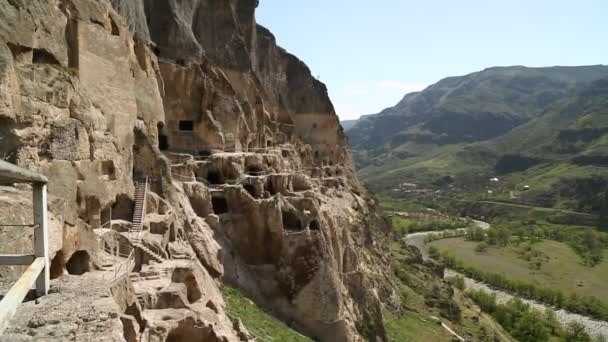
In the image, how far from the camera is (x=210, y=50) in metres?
44.3

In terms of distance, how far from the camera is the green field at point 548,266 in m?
75.0

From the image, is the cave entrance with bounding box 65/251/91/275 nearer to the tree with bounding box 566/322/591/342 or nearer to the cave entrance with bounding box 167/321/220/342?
the cave entrance with bounding box 167/321/220/342

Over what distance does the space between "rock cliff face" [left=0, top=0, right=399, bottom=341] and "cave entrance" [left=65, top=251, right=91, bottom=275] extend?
0.03 m

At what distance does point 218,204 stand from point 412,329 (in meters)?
21.7

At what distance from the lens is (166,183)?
69.2 ft

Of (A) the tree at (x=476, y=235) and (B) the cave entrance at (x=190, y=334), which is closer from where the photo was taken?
(B) the cave entrance at (x=190, y=334)

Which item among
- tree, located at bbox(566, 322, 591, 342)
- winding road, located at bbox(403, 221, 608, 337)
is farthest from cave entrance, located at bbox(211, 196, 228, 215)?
winding road, located at bbox(403, 221, 608, 337)

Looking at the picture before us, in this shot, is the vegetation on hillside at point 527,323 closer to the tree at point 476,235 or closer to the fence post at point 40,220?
the tree at point 476,235

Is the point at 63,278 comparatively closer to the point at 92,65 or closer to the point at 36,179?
the point at 36,179

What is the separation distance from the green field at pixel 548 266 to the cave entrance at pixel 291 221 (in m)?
65.4

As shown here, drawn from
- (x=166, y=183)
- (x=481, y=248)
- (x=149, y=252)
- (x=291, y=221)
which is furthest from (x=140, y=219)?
(x=481, y=248)

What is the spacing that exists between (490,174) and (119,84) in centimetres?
19369

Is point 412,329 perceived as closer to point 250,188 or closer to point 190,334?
point 250,188

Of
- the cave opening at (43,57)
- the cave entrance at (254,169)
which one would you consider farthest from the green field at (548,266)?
the cave opening at (43,57)
